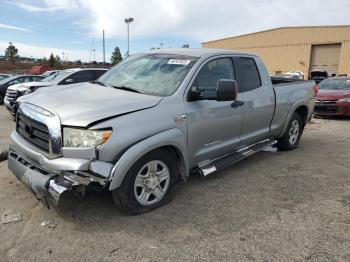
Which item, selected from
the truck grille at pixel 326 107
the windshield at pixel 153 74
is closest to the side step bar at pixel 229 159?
the windshield at pixel 153 74

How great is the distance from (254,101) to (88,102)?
2622mm

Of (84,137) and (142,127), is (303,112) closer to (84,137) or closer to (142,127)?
(142,127)

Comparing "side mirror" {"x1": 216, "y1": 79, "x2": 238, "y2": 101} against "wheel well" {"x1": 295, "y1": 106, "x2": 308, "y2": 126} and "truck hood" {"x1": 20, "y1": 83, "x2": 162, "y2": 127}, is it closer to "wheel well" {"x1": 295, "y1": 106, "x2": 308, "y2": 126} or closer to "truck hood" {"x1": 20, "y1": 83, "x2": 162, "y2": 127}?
"truck hood" {"x1": 20, "y1": 83, "x2": 162, "y2": 127}

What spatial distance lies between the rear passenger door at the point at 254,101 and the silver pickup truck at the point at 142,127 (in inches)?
0.7

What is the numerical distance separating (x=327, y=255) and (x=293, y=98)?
12.4 feet

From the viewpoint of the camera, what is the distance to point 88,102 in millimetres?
3588

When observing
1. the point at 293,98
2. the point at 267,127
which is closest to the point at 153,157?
the point at 267,127

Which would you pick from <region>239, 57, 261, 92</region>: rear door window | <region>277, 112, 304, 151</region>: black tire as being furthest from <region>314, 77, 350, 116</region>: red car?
<region>239, 57, 261, 92</region>: rear door window

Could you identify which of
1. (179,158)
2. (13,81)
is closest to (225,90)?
(179,158)

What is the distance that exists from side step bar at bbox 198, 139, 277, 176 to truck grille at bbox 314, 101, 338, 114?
6.59 meters

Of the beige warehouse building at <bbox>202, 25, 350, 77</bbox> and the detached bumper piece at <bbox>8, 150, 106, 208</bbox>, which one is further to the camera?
the beige warehouse building at <bbox>202, 25, 350, 77</bbox>

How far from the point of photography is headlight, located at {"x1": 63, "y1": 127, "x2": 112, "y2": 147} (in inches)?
128

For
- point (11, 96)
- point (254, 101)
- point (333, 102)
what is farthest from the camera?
point (333, 102)

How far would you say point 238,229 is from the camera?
3.50m
